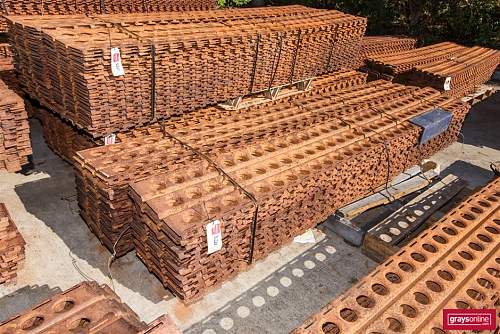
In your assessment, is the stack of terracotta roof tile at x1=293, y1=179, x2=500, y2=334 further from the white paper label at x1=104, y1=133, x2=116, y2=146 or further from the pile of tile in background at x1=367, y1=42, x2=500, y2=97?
the pile of tile in background at x1=367, y1=42, x2=500, y2=97

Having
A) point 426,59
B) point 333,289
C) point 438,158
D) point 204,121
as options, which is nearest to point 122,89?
point 204,121

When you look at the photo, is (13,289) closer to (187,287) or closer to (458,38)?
(187,287)

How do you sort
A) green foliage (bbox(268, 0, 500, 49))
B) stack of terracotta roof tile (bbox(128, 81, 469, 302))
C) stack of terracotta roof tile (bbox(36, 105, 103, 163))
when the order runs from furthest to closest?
green foliage (bbox(268, 0, 500, 49))
stack of terracotta roof tile (bbox(36, 105, 103, 163))
stack of terracotta roof tile (bbox(128, 81, 469, 302))

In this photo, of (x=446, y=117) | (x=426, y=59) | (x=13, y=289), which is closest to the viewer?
(x=13, y=289)

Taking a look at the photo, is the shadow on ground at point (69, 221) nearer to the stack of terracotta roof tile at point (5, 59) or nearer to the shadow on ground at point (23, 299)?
the shadow on ground at point (23, 299)

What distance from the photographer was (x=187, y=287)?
21.1 feet

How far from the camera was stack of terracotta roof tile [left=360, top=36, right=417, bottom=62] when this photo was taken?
50.7 feet

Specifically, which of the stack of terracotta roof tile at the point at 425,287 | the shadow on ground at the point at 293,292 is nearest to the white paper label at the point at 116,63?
the shadow on ground at the point at 293,292

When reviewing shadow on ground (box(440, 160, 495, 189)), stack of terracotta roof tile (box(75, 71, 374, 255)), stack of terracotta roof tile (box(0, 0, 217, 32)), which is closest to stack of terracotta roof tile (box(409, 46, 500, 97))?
shadow on ground (box(440, 160, 495, 189))

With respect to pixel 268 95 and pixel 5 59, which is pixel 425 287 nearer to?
pixel 268 95

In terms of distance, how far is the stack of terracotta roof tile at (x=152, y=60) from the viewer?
7.62 m

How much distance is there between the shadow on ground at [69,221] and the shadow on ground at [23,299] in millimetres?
894

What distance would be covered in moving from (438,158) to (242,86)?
23.4 feet

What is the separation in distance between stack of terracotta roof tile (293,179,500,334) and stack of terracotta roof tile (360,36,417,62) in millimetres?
10212
